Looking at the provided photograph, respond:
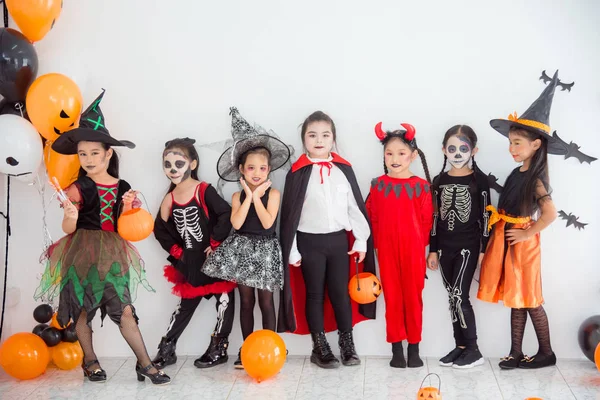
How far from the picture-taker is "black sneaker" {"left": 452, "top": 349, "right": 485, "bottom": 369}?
15.1 ft

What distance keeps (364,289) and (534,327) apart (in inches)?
43.2

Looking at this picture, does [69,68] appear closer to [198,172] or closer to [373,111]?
[198,172]

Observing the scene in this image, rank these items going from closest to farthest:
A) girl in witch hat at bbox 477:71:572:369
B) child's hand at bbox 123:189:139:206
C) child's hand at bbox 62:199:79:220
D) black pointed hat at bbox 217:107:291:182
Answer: child's hand at bbox 62:199:79:220
child's hand at bbox 123:189:139:206
girl in witch hat at bbox 477:71:572:369
black pointed hat at bbox 217:107:291:182

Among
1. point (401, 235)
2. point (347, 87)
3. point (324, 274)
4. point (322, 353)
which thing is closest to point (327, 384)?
point (322, 353)

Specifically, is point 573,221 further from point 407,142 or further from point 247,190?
point 247,190

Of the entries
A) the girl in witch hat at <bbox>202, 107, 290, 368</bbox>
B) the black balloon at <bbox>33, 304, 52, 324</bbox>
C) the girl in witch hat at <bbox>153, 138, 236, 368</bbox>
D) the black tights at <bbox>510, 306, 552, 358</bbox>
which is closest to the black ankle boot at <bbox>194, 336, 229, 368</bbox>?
the girl in witch hat at <bbox>153, 138, 236, 368</bbox>

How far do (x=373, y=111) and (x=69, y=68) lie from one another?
2.04 m

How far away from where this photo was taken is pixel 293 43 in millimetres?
4816

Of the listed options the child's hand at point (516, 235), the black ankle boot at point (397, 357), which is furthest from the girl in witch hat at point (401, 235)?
the child's hand at point (516, 235)

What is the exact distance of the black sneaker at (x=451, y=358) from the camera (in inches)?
183

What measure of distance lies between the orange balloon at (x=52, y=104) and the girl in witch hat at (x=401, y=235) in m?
1.91

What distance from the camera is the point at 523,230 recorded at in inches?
176

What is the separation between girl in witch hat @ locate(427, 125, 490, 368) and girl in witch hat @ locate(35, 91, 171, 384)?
1.84 m

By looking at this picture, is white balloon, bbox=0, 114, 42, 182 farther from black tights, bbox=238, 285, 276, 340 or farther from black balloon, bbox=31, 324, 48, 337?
black tights, bbox=238, 285, 276, 340
